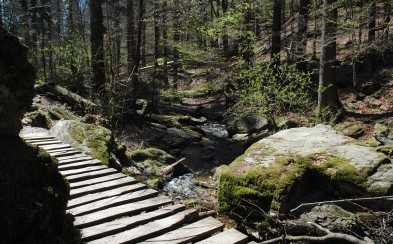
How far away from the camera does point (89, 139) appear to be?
8078 mm

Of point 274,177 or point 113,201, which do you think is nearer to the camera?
point 113,201

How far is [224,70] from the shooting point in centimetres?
2077

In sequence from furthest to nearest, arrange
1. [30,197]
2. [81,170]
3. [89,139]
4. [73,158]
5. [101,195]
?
[89,139], [73,158], [81,170], [101,195], [30,197]

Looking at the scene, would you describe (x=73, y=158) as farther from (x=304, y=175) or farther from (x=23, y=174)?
(x=304, y=175)

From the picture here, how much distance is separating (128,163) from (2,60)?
6.49 metres

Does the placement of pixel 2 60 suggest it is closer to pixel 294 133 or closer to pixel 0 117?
pixel 0 117

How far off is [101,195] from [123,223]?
971 mm

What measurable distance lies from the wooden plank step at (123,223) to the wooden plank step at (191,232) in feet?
1.29

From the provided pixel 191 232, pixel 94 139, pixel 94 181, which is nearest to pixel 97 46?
pixel 94 139

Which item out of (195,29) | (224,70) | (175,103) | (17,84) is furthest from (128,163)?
(175,103)

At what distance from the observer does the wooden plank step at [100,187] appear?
5.13 m

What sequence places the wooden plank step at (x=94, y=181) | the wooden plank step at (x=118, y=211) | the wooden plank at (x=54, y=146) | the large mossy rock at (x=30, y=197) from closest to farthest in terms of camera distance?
the large mossy rock at (x=30, y=197) → the wooden plank step at (x=118, y=211) → the wooden plank step at (x=94, y=181) → the wooden plank at (x=54, y=146)

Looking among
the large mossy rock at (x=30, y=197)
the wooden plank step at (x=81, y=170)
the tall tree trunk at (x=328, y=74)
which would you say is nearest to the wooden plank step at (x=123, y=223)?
the large mossy rock at (x=30, y=197)

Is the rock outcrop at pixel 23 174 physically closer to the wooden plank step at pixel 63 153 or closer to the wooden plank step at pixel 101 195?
the wooden plank step at pixel 101 195
